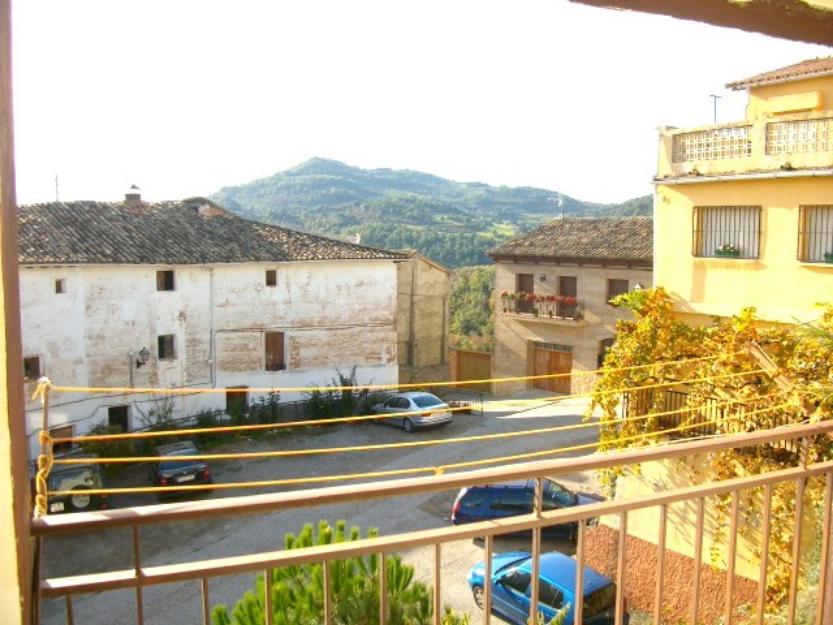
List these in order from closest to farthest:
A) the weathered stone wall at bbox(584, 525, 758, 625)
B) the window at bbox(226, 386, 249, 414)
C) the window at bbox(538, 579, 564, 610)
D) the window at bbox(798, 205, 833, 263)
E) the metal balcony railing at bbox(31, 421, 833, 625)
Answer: the metal balcony railing at bbox(31, 421, 833, 625), the window at bbox(538, 579, 564, 610), the weathered stone wall at bbox(584, 525, 758, 625), the window at bbox(798, 205, 833, 263), the window at bbox(226, 386, 249, 414)

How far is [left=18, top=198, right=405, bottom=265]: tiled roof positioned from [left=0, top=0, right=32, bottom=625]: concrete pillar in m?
16.6

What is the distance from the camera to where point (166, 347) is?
63.7 feet

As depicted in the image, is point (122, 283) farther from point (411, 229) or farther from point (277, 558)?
point (411, 229)

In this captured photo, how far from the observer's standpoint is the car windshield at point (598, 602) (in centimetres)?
783

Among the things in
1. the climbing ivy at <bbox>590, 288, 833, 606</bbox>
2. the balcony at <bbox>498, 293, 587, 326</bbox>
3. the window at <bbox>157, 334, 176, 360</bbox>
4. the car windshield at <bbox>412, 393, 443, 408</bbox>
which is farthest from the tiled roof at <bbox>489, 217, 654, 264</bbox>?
the climbing ivy at <bbox>590, 288, 833, 606</bbox>

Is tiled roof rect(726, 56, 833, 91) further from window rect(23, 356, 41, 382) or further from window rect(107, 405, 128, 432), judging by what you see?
window rect(23, 356, 41, 382)

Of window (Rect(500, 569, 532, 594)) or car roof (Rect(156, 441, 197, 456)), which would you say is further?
car roof (Rect(156, 441, 197, 456))

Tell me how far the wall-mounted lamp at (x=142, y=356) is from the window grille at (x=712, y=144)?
12723mm

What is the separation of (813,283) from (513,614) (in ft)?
18.2

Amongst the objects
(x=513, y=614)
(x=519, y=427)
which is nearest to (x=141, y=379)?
(x=519, y=427)

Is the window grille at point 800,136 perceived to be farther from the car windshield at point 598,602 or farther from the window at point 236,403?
the window at point 236,403

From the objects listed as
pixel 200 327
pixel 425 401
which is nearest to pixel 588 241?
pixel 425 401

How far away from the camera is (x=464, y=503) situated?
1212cm

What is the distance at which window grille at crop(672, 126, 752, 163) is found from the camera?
10.6 metres
